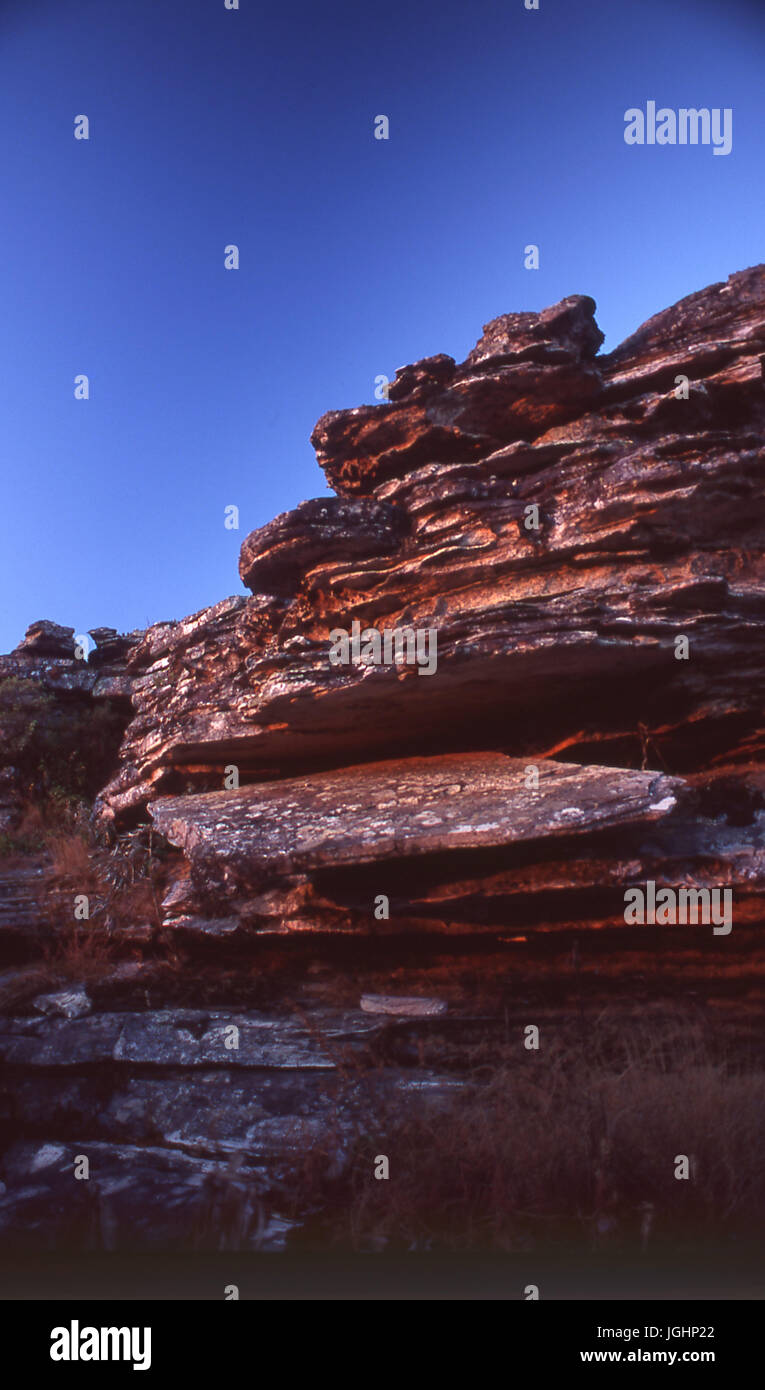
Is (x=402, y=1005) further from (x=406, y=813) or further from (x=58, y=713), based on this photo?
(x=58, y=713)

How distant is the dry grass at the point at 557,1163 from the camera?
5184mm

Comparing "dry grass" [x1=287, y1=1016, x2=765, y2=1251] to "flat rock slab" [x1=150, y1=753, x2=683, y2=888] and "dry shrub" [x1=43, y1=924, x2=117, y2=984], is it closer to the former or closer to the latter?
"flat rock slab" [x1=150, y1=753, x2=683, y2=888]

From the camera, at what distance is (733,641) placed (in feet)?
28.2

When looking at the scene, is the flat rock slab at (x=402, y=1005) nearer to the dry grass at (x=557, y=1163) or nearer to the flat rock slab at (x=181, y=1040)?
the flat rock slab at (x=181, y=1040)

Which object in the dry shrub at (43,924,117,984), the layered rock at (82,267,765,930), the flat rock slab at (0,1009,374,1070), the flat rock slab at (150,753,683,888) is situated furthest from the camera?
the dry shrub at (43,924,117,984)

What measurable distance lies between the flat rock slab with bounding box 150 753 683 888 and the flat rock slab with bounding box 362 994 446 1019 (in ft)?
4.90

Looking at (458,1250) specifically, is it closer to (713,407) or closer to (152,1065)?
(152,1065)

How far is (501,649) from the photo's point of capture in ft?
27.5

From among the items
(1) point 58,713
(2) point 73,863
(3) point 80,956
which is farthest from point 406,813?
(1) point 58,713

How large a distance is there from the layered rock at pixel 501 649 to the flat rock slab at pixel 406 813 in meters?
0.04

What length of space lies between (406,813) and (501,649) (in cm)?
229

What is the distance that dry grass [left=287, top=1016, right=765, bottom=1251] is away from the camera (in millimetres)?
5184

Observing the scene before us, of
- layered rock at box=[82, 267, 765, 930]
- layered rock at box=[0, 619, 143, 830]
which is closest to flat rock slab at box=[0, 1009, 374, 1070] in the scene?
layered rock at box=[82, 267, 765, 930]
